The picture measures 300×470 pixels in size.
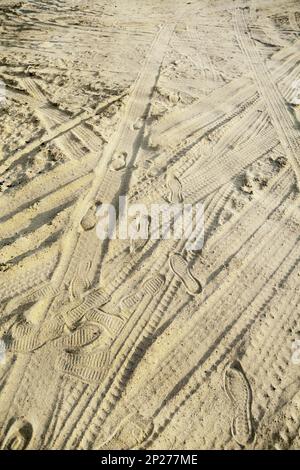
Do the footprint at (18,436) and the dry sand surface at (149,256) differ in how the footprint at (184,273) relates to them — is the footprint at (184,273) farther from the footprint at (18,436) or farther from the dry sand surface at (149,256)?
the footprint at (18,436)

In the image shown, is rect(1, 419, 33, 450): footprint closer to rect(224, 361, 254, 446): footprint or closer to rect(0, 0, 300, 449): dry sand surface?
rect(0, 0, 300, 449): dry sand surface

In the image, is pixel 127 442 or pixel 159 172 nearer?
pixel 127 442

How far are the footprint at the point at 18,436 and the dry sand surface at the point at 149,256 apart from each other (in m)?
0.01

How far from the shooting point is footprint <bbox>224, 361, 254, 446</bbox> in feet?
9.85

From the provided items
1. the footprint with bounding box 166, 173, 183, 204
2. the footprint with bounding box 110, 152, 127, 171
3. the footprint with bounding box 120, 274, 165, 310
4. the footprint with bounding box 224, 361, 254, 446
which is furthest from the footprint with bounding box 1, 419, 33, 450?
the footprint with bounding box 110, 152, 127, 171

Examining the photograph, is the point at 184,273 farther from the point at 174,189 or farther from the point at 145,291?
the point at 174,189

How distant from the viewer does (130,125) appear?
17.9ft

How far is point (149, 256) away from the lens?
4023 millimetres

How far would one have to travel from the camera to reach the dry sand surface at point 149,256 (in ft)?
10.2

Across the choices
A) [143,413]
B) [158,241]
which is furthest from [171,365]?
[158,241]

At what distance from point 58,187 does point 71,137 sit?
3.50 feet

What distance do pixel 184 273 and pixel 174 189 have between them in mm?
1294

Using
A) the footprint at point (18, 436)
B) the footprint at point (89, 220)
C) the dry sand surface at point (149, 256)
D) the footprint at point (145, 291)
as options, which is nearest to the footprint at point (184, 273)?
the dry sand surface at point (149, 256)

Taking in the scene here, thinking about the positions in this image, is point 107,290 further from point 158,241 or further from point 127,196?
point 127,196
